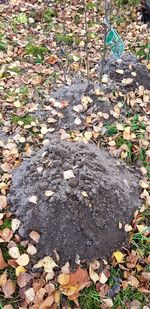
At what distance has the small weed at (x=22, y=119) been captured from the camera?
371cm

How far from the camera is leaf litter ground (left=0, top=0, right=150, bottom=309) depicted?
257 cm

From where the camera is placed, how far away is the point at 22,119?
3.75 meters

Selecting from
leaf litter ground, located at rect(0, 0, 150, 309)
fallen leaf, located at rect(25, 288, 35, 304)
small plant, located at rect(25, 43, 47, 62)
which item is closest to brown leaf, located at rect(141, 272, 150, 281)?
leaf litter ground, located at rect(0, 0, 150, 309)

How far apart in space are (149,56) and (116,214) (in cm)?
243

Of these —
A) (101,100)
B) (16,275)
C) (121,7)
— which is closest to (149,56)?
(101,100)

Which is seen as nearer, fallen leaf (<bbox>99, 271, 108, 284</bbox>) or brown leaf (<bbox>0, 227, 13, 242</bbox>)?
fallen leaf (<bbox>99, 271, 108, 284</bbox>)

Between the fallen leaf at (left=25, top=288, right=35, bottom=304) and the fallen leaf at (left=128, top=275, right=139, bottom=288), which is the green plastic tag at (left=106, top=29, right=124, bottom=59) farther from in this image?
the fallen leaf at (left=25, top=288, right=35, bottom=304)

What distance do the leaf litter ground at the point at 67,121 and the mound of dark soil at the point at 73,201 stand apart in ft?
0.18

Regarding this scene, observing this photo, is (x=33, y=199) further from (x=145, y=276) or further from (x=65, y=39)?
(x=65, y=39)

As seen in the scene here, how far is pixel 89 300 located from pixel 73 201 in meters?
0.68

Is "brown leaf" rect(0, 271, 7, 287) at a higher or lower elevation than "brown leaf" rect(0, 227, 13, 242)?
lower

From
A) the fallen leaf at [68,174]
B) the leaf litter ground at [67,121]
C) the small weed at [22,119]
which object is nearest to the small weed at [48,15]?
the leaf litter ground at [67,121]

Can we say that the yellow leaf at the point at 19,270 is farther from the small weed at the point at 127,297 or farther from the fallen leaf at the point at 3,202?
the small weed at the point at 127,297

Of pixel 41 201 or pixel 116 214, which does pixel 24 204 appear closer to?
pixel 41 201
